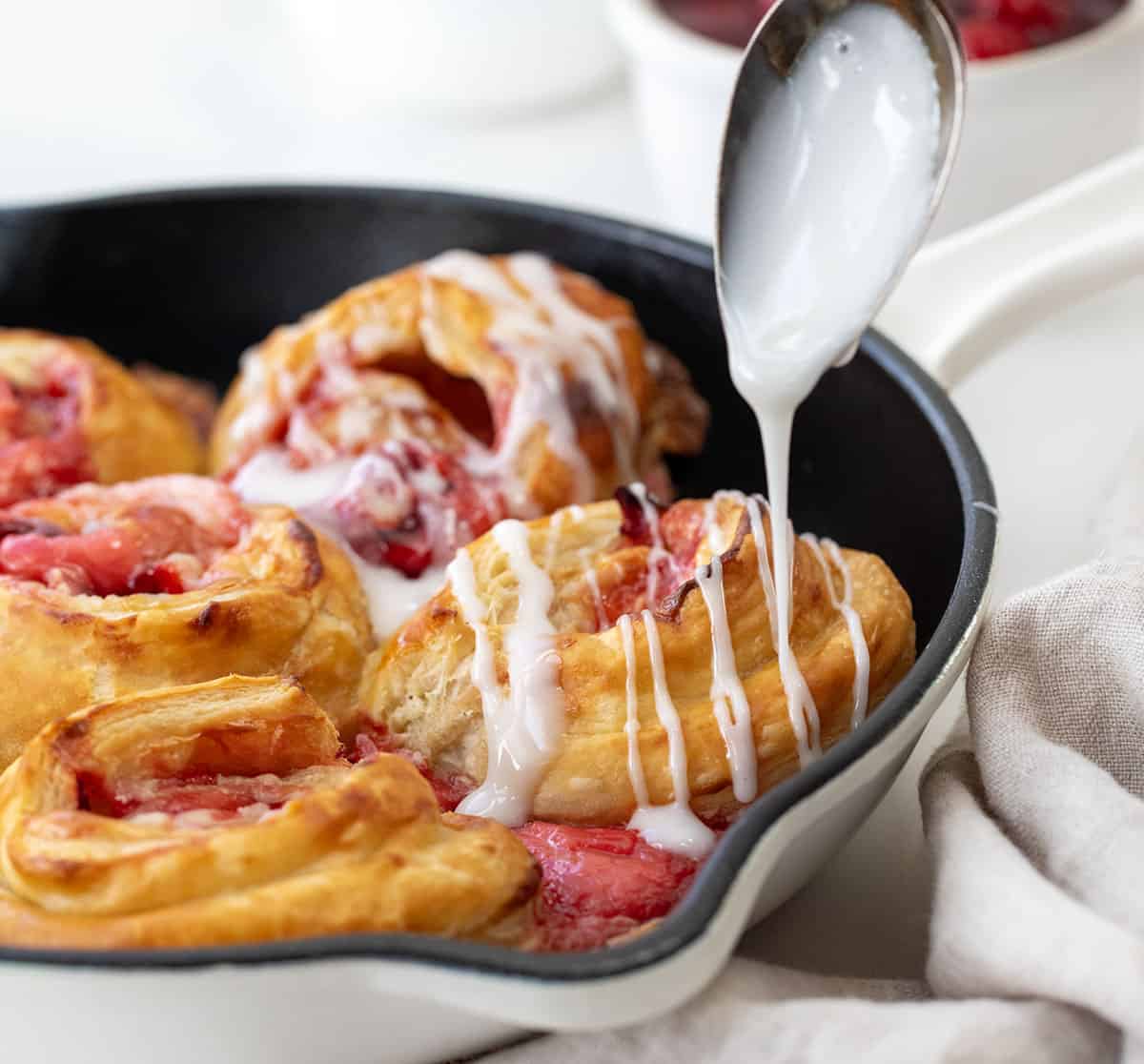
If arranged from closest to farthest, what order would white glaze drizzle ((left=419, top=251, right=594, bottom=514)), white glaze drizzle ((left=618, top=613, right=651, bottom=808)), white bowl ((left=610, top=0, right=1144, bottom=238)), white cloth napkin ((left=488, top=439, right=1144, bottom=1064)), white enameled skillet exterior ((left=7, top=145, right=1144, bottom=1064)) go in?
white enameled skillet exterior ((left=7, top=145, right=1144, bottom=1064)) → white cloth napkin ((left=488, top=439, right=1144, bottom=1064)) → white glaze drizzle ((left=618, top=613, right=651, bottom=808)) → white glaze drizzle ((left=419, top=251, right=594, bottom=514)) → white bowl ((left=610, top=0, right=1144, bottom=238))

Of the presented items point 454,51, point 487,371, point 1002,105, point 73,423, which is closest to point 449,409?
point 487,371

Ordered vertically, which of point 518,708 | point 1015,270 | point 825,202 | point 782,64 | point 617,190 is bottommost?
point 617,190

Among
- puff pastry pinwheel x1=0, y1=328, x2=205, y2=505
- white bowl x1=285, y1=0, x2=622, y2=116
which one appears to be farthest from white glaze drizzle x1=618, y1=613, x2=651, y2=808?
white bowl x1=285, y1=0, x2=622, y2=116

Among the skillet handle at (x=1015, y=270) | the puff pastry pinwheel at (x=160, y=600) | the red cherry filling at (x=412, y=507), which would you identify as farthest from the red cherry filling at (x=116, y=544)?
the skillet handle at (x=1015, y=270)

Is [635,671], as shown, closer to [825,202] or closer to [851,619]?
[851,619]

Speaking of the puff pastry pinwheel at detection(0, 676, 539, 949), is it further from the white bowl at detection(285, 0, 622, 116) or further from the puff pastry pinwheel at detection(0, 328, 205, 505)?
the white bowl at detection(285, 0, 622, 116)

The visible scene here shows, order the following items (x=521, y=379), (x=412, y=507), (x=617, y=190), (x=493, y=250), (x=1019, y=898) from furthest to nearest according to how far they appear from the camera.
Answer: (x=617, y=190)
(x=493, y=250)
(x=521, y=379)
(x=412, y=507)
(x=1019, y=898)
